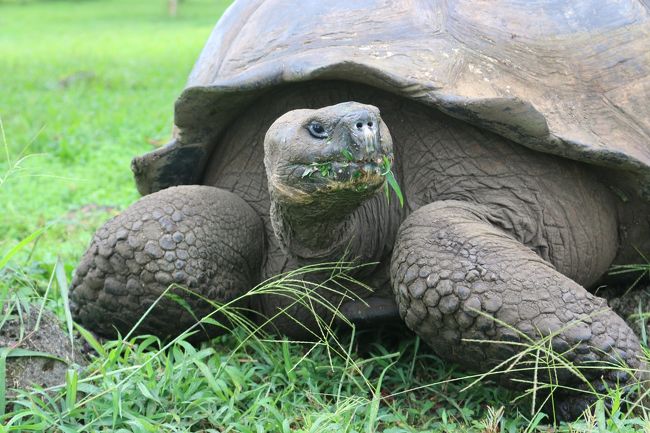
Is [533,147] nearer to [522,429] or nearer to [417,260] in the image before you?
[417,260]

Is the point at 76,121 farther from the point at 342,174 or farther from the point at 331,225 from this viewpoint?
the point at 342,174

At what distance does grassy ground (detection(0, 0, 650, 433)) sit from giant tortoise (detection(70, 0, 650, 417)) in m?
0.16

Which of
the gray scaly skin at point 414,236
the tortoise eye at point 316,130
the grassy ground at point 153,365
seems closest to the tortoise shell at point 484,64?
the gray scaly skin at point 414,236

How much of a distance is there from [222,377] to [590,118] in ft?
4.37

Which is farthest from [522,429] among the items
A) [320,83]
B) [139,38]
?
[139,38]

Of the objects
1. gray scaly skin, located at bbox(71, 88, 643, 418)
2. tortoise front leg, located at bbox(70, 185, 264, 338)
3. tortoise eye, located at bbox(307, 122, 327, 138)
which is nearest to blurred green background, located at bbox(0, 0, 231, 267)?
tortoise front leg, located at bbox(70, 185, 264, 338)

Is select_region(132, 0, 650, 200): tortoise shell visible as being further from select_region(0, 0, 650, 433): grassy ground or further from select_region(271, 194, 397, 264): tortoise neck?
select_region(0, 0, 650, 433): grassy ground

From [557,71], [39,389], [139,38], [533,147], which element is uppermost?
[557,71]

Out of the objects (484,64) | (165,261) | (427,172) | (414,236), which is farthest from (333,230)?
(484,64)

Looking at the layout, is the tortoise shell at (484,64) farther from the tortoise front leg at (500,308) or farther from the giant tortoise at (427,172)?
the tortoise front leg at (500,308)

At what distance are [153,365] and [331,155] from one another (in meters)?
0.81

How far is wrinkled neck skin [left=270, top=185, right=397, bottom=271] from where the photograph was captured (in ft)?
7.30

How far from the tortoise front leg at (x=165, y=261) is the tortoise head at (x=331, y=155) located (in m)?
0.58

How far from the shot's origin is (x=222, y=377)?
7.67ft
